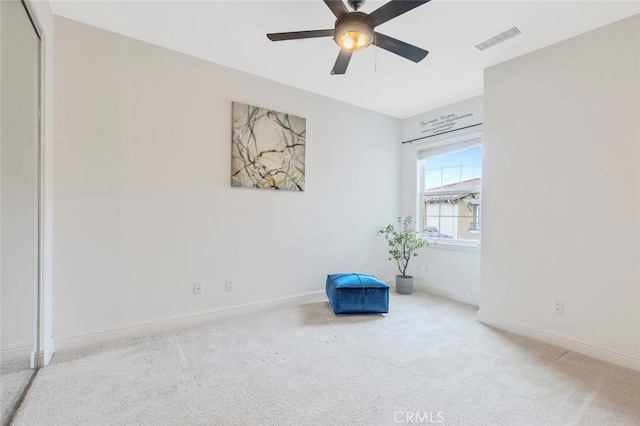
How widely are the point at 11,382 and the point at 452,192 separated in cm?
→ 454

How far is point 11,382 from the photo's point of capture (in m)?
1.71

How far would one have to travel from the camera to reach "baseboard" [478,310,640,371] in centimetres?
217

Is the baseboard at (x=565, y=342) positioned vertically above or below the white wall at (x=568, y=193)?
below

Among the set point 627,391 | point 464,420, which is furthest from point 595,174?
point 464,420

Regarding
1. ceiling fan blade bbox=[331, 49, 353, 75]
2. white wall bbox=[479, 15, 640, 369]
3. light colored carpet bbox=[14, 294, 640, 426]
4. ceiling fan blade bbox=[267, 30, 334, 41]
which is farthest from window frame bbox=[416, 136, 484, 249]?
ceiling fan blade bbox=[267, 30, 334, 41]

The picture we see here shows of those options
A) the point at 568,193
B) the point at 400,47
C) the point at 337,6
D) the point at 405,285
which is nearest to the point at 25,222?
the point at 337,6

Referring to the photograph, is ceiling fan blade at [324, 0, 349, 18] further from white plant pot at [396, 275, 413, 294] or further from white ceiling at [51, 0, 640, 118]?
white plant pot at [396, 275, 413, 294]

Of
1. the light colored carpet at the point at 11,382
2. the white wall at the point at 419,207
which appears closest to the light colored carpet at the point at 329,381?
the light colored carpet at the point at 11,382

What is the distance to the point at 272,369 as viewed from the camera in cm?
206

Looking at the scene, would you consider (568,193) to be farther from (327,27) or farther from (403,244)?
(327,27)

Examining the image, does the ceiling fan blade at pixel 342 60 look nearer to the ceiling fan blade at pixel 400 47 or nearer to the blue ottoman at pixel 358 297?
the ceiling fan blade at pixel 400 47

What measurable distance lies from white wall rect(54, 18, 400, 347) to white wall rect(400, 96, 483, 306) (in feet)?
4.61

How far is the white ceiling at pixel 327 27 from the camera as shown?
2125mm

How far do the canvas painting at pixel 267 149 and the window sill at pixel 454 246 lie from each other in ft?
6.93
